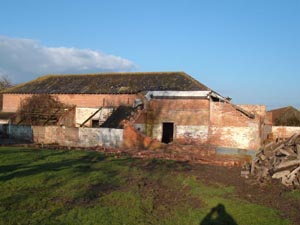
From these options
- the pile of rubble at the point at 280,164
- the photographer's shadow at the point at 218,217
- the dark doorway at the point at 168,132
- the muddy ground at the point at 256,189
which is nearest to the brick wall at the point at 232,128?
the dark doorway at the point at 168,132

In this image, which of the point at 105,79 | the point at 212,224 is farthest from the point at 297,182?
the point at 105,79

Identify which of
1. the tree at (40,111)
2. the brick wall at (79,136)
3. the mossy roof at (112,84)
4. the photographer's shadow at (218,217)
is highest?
the mossy roof at (112,84)

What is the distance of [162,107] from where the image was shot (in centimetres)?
2619

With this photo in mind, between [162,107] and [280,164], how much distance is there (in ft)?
46.4

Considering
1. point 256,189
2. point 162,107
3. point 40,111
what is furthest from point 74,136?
point 256,189

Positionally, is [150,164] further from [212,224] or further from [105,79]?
[105,79]

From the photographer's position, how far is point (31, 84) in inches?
1423

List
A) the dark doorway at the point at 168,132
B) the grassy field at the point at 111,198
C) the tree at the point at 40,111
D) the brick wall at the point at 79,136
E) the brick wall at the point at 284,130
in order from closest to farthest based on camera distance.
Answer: the grassy field at the point at 111,198, the brick wall at the point at 79,136, the dark doorway at the point at 168,132, the tree at the point at 40,111, the brick wall at the point at 284,130

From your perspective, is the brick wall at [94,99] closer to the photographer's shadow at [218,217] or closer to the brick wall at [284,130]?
the brick wall at [284,130]

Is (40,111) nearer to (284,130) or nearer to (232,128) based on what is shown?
(232,128)

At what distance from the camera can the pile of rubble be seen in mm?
12125

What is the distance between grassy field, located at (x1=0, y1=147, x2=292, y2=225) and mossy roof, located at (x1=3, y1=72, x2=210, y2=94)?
17.1m

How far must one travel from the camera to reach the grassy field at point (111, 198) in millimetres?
7617

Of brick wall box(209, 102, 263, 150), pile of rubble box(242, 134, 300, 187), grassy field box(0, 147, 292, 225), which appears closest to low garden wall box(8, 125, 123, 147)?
brick wall box(209, 102, 263, 150)
